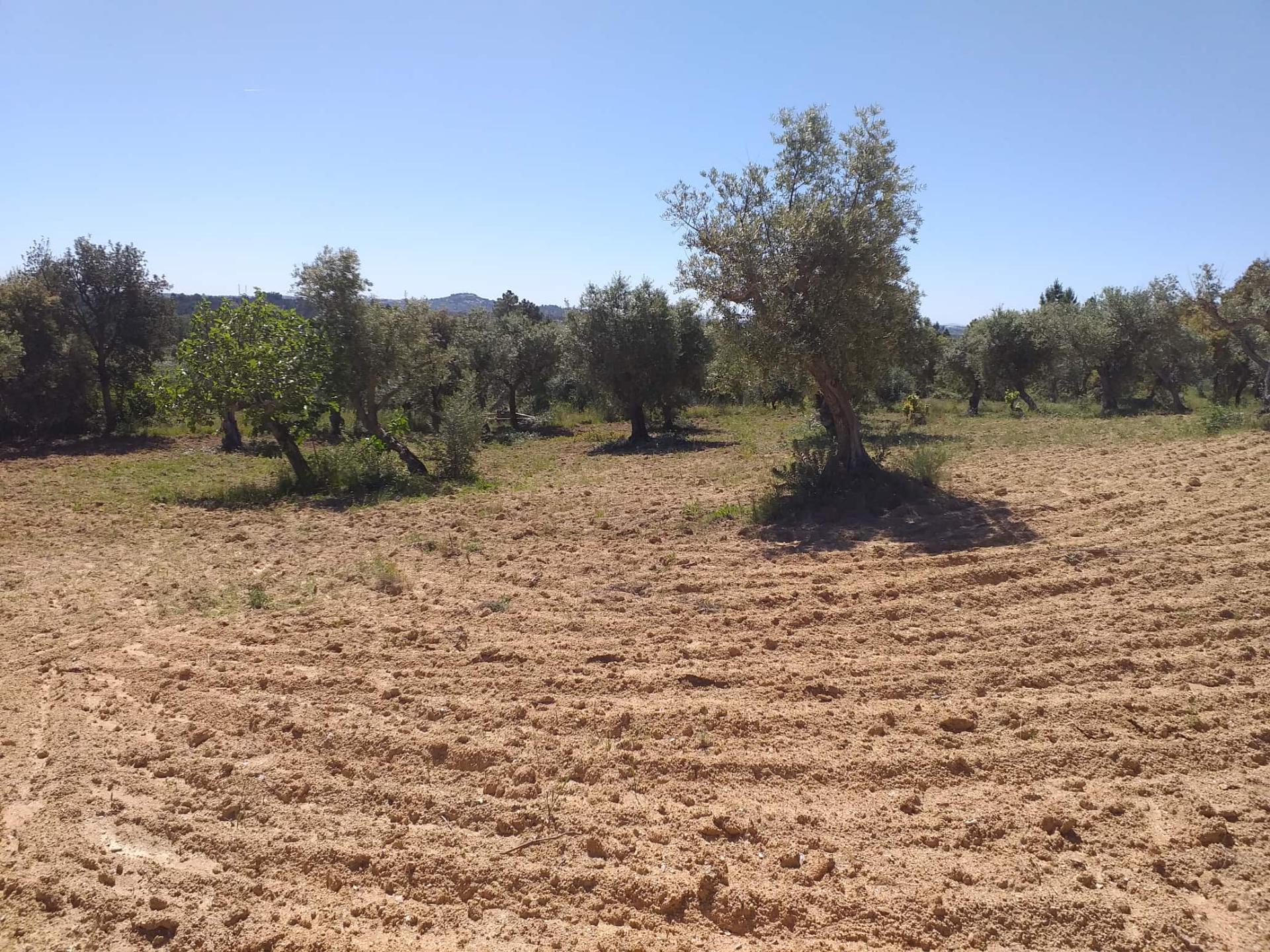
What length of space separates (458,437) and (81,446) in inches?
533

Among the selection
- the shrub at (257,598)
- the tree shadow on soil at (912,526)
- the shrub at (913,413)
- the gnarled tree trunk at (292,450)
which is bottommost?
the shrub at (257,598)

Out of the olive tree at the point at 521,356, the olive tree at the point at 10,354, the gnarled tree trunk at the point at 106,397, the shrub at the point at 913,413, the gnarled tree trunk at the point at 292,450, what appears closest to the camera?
the gnarled tree trunk at the point at 292,450

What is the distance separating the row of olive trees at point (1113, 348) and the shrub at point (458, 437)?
63.5ft

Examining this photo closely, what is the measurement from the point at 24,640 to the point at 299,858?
5.03 metres

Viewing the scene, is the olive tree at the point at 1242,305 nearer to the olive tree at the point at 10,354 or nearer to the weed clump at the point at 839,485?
the weed clump at the point at 839,485

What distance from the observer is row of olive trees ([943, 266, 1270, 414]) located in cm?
2475

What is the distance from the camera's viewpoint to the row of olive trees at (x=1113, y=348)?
81.2 ft

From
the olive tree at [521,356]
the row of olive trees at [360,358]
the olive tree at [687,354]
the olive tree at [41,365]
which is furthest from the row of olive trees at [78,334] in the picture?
Result: the olive tree at [687,354]

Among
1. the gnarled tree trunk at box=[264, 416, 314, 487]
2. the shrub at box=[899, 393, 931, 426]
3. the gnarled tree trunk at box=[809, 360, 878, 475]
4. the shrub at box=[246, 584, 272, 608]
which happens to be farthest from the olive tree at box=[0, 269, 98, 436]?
the shrub at box=[899, 393, 931, 426]

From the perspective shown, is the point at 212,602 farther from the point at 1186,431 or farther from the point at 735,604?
the point at 1186,431

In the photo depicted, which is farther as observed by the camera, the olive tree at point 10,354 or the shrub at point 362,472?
the olive tree at point 10,354

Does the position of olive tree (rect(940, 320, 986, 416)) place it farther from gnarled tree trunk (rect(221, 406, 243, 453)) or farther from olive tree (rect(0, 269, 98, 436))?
olive tree (rect(0, 269, 98, 436))

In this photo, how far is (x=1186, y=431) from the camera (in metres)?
16.5

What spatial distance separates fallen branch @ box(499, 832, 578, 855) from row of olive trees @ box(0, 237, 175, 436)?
24.7m
